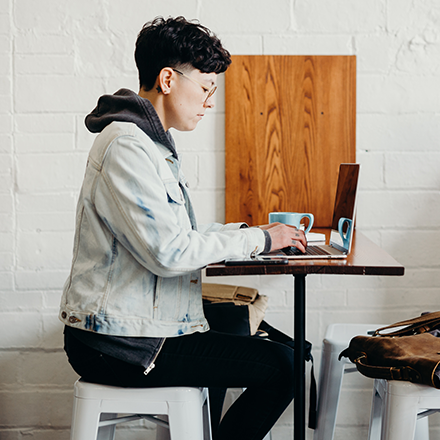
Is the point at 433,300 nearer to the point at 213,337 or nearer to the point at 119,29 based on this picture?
the point at 213,337

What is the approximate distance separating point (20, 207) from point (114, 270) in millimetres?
948

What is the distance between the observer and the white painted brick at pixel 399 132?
1.86 m

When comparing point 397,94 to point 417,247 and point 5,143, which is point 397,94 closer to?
point 417,247

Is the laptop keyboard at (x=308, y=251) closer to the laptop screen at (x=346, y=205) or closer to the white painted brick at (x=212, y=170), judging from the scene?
the laptop screen at (x=346, y=205)

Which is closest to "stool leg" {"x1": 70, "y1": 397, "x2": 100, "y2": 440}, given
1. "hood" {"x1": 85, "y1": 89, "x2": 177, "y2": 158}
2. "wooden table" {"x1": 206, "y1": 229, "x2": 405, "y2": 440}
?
"wooden table" {"x1": 206, "y1": 229, "x2": 405, "y2": 440}

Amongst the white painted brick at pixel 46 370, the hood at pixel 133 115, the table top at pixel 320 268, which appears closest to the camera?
the table top at pixel 320 268

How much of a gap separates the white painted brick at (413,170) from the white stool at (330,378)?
23.9 inches

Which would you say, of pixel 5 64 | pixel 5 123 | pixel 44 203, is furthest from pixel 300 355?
pixel 5 64

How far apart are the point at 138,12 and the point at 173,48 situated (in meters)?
0.71

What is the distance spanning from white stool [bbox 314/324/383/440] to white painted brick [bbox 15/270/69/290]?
982 mm

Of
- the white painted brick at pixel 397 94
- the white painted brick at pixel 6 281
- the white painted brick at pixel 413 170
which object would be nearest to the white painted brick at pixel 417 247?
the white painted brick at pixel 413 170

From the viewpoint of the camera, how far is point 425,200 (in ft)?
6.21

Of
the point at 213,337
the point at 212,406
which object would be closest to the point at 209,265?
the point at 213,337

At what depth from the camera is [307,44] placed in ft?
6.01
